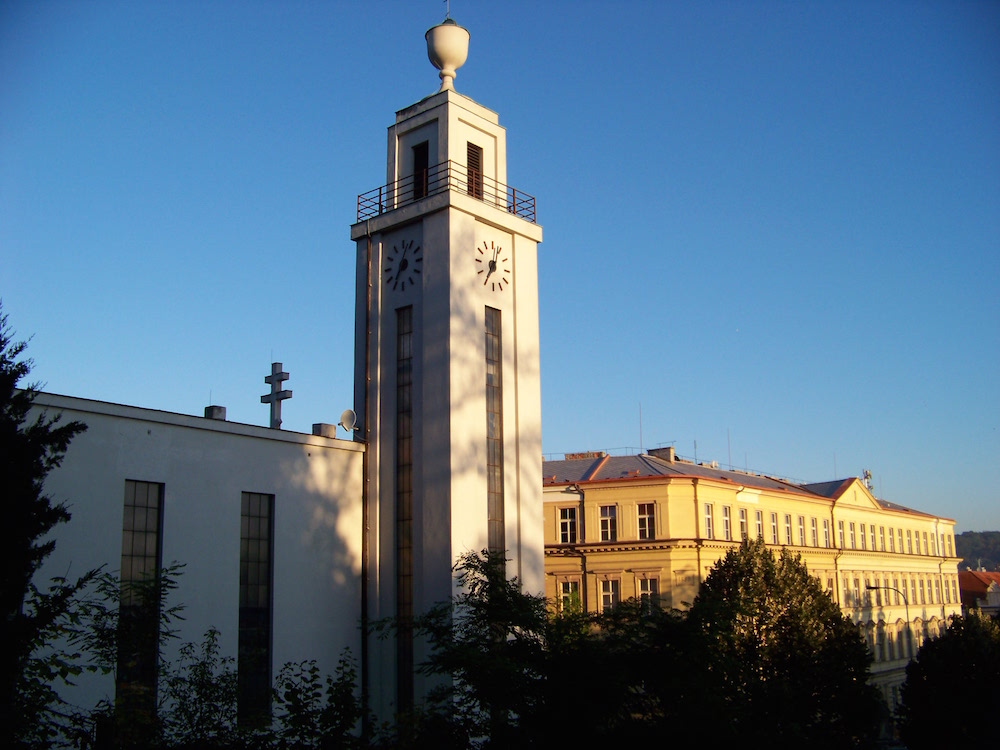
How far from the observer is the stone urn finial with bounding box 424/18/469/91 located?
35.0 meters

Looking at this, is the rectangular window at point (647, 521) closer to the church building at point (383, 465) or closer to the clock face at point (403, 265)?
the church building at point (383, 465)

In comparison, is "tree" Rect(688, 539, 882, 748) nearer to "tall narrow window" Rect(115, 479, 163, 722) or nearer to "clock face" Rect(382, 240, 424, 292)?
"clock face" Rect(382, 240, 424, 292)

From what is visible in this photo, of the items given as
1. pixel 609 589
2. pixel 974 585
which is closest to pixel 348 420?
pixel 609 589

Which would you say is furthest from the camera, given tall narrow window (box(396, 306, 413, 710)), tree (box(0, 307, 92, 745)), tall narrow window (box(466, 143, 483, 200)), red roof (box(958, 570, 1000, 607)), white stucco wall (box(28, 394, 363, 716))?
red roof (box(958, 570, 1000, 607))

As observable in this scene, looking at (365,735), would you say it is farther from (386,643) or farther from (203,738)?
(386,643)

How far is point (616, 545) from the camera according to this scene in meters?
52.8

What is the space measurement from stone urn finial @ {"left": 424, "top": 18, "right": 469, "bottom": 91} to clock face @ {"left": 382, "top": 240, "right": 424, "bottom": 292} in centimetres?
607

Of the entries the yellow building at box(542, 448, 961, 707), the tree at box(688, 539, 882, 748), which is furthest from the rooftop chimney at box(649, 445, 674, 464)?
the tree at box(688, 539, 882, 748)

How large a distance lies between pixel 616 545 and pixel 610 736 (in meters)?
36.4

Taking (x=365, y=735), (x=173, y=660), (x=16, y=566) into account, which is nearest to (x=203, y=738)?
(x=365, y=735)

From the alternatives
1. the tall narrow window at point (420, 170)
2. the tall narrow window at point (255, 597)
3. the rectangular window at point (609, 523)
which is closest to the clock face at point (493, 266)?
the tall narrow window at point (420, 170)

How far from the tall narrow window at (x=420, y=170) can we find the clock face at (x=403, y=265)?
6.52ft

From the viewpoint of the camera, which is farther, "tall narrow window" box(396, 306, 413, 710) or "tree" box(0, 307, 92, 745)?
"tall narrow window" box(396, 306, 413, 710)

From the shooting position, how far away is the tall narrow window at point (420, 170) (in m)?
34.5
